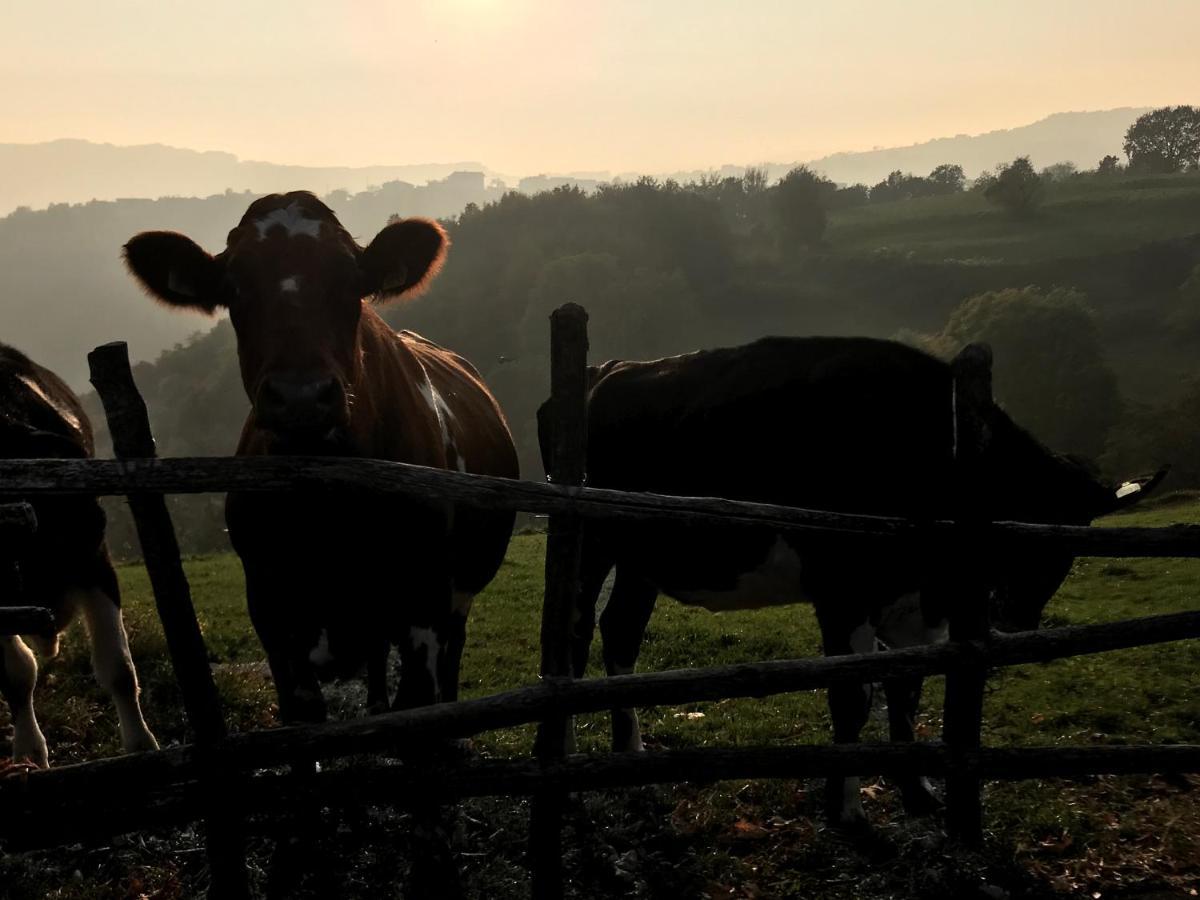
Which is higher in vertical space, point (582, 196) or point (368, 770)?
point (582, 196)

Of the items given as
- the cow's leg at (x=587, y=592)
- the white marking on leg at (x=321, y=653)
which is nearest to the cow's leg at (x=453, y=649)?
the white marking on leg at (x=321, y=653)

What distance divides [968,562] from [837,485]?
115 centimetres

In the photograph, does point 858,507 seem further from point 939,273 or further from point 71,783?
point 939,273

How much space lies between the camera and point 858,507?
17.6 ft

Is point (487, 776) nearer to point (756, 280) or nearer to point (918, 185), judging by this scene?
point (756, 280)

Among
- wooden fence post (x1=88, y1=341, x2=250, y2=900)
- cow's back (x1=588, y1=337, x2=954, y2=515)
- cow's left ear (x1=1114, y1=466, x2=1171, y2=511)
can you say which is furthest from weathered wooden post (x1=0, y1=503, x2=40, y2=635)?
cow's left ear (x1=1114, y1=466, x2=1171, y2=511)

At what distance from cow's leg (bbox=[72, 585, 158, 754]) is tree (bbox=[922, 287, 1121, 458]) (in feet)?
152

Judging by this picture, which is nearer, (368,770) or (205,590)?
(368,770)

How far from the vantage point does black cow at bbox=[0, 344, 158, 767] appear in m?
5.83

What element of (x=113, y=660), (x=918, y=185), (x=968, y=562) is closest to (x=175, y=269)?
(x=113, y=660)

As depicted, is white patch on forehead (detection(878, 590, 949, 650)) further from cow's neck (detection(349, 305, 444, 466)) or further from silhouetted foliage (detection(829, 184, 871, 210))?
silhouetted foliage (detection(829, 184, 871, 210))

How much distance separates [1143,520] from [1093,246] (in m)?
61.7

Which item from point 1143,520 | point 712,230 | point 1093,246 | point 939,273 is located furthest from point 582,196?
point 1143,520

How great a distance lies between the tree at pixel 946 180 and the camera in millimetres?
118375
